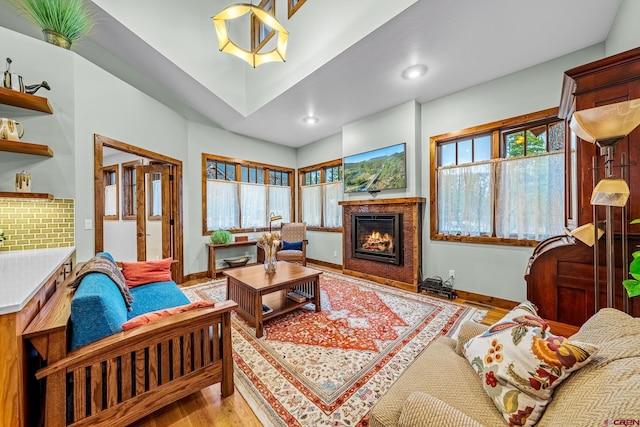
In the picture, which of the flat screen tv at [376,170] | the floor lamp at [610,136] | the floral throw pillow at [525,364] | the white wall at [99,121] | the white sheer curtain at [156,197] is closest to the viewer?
the floral throw pillow at [525,364]

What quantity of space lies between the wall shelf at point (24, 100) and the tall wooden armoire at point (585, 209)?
14.0 ft

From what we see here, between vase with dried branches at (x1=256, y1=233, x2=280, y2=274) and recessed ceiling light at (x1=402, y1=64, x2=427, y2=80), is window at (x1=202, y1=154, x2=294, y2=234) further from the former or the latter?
recessed ceiling light at (x1=402, y1=64, x2=427, y2=80)

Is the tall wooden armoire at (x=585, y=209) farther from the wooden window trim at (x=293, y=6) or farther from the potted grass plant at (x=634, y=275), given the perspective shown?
the wooden window trim at (x=293, y=6)

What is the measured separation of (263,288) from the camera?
7.96 ft

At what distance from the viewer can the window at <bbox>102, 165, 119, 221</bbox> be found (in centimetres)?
525

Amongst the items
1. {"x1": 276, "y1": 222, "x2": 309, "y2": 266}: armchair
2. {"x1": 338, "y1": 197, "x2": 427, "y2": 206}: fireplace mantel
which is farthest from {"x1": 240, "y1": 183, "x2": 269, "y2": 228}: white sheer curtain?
{"x1": 338, "y1": 197, "x2": 427, "y2": 206}: fireplace mantel

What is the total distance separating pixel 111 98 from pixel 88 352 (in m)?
3.06

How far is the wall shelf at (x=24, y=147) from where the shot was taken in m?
2.01

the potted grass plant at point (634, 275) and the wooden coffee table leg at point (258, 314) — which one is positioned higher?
the potted grass plant at point (634, 275)

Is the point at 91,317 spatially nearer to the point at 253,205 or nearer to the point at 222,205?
the point at 222,205

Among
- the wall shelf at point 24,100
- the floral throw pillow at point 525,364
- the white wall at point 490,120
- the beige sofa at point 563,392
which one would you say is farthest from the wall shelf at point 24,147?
the white wall at point 490,120

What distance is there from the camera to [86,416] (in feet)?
3.98

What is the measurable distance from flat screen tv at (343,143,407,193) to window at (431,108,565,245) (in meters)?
0.50

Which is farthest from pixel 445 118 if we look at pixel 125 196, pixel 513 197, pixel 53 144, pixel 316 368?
pixel 125 196
